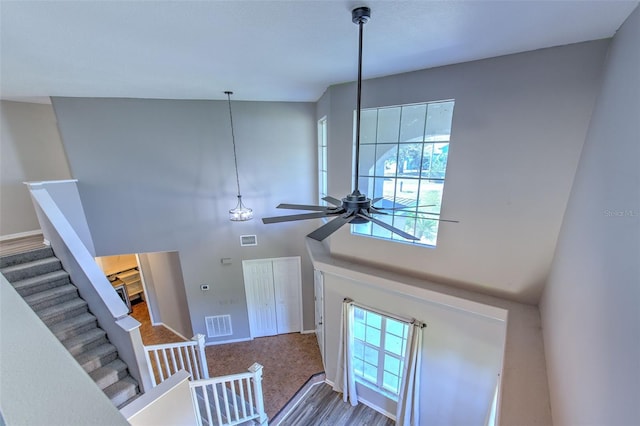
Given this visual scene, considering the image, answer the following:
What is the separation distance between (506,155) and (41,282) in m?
5.66

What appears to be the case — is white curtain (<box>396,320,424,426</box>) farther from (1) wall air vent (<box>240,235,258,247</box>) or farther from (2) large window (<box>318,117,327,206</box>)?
(1) wall air vent (<box>240,235,258,247</box>)

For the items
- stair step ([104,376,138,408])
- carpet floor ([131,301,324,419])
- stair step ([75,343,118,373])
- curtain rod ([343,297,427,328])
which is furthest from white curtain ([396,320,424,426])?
stair step ([75,343,118,373])

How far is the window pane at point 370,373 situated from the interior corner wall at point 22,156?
6.25 metres

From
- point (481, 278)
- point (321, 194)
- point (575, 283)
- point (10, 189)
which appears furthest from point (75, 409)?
point (10, 189)

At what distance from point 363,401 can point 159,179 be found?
5.11 m

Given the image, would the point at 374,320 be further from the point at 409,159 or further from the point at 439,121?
the point at 439,121

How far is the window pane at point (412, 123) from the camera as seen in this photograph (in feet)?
9.39

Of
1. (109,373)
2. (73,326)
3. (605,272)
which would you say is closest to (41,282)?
(73,326)

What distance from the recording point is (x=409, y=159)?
3.03 m

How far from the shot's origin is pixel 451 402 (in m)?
3.28

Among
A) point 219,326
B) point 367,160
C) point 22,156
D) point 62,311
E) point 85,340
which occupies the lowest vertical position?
point 219,326

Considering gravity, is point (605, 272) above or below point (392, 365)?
above

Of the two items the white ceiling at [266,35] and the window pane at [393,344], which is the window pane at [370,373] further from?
the white ceiling at [266,35]

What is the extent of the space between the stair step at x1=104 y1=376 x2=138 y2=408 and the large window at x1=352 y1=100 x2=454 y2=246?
3394 mm
